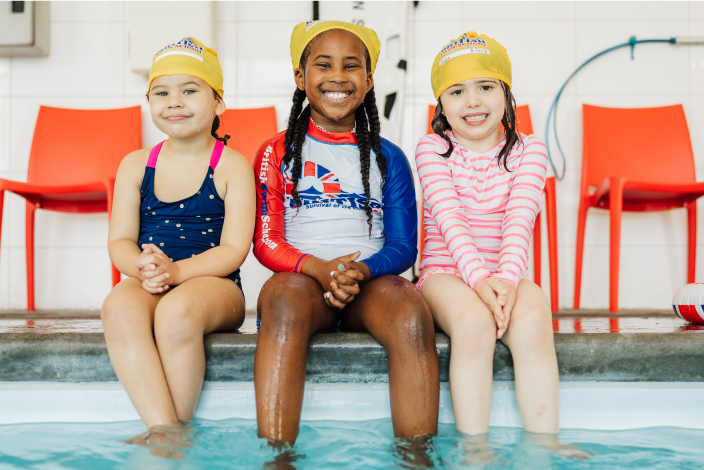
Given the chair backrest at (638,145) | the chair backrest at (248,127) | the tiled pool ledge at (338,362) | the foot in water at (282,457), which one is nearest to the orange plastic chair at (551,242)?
the chair backrest at (638,145)

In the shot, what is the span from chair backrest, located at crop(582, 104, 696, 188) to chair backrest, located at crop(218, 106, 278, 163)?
150 cm

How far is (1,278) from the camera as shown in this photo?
283cm

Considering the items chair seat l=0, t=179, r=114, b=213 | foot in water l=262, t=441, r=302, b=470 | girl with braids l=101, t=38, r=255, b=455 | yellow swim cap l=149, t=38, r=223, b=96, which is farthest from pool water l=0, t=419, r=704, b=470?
chair seat l=0, t=179, r=114, b=213

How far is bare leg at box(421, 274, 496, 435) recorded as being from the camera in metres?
1.12

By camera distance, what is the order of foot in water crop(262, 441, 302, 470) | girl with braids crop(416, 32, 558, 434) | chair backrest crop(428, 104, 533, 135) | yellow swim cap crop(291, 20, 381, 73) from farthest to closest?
chair backrest crop(428, 104, 533, 135) < yellow swim cap crop(291, 20, 381, 73) < girl with braids crop(416, 32, 558, 434) < foot in water crop(262, 441, 302, 470)

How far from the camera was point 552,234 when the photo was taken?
7.96 ft

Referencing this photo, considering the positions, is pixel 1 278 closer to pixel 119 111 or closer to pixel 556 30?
pixel 119 111

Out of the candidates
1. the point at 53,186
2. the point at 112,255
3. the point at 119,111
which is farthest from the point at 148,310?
the point at 119,111

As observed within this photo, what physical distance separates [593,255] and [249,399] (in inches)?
85.6

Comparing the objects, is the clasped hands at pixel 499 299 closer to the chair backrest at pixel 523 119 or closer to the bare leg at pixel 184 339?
the bare leg at pixel 184 339

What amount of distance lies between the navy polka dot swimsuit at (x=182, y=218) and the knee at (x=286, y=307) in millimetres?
313

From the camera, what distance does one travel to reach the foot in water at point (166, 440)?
997mm

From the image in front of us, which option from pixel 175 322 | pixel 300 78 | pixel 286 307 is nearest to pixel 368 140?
pixel 300 78

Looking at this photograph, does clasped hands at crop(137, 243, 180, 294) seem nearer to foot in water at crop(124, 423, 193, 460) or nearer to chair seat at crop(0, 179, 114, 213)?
foot in water at crop(124, 423, 193, 460)
